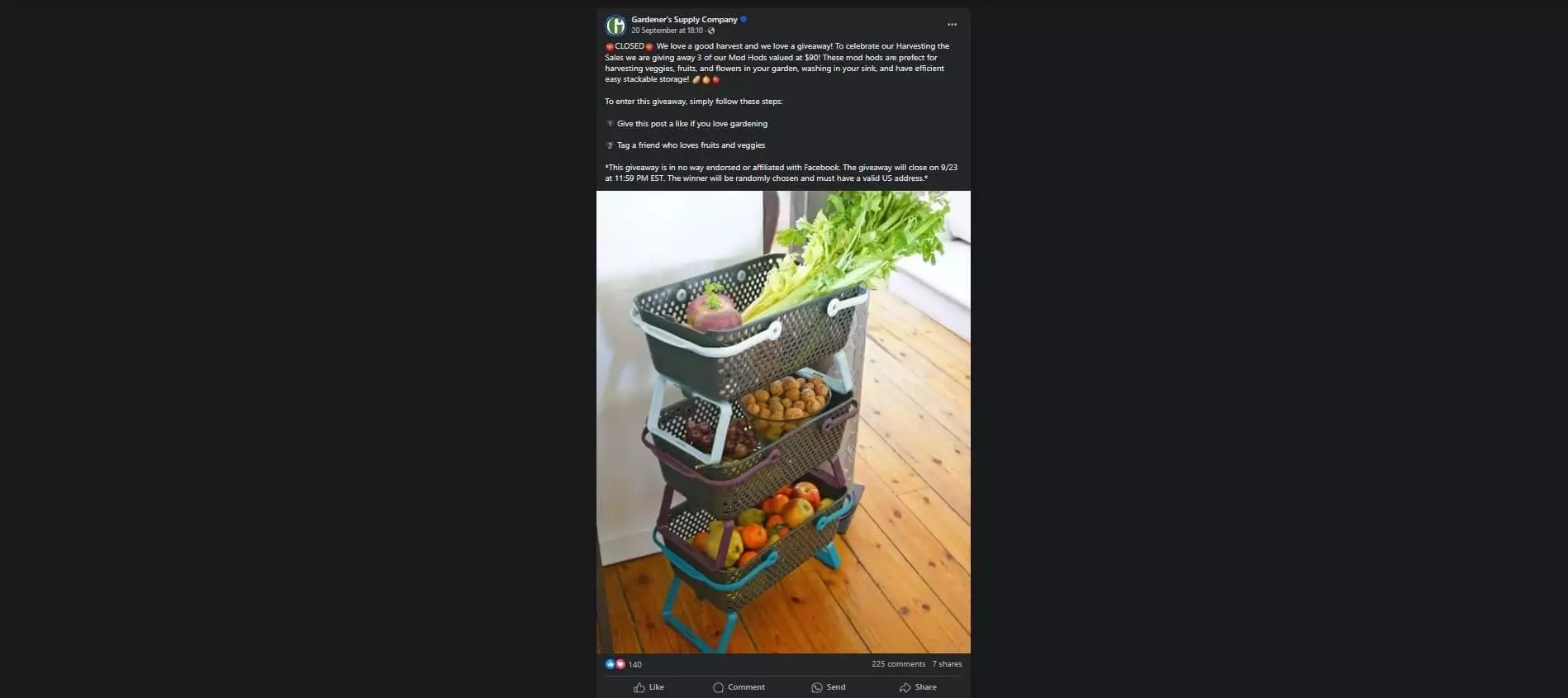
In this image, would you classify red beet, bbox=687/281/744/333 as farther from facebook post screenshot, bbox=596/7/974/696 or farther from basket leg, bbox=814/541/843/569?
basket leg, bbox=814/541/843/569

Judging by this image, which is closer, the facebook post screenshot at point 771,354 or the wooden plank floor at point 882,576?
the facebook post screenshot at point 771,354

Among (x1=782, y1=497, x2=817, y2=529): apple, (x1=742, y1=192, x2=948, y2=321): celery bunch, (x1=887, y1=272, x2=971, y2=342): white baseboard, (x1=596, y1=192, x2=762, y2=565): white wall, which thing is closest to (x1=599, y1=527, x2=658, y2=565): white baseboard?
(x1=596, y1=192, x2=762, y2=565): white wall

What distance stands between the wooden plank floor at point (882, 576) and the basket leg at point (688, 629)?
0.04 feet

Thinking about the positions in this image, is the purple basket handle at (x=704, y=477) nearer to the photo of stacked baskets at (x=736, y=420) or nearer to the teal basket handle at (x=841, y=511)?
the photo of stacked baskets at (x=736, y=420)

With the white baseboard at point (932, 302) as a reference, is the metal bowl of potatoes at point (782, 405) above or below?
below

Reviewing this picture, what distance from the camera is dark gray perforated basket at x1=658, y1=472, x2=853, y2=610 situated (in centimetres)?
146

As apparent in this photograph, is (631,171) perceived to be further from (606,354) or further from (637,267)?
(606,354)

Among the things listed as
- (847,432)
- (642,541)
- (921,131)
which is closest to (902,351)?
(847,432)

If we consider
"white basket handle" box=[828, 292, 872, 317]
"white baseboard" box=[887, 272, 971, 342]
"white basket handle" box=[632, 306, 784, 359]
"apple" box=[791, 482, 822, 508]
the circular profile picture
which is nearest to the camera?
the circular profile picture

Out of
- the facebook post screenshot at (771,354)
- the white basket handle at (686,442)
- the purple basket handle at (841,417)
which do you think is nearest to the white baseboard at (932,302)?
the facebook post screenshot at (771,354)

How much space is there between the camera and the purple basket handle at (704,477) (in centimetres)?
139

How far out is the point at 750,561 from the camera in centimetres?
147

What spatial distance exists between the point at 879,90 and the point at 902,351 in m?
1.48

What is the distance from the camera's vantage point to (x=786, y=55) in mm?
991
